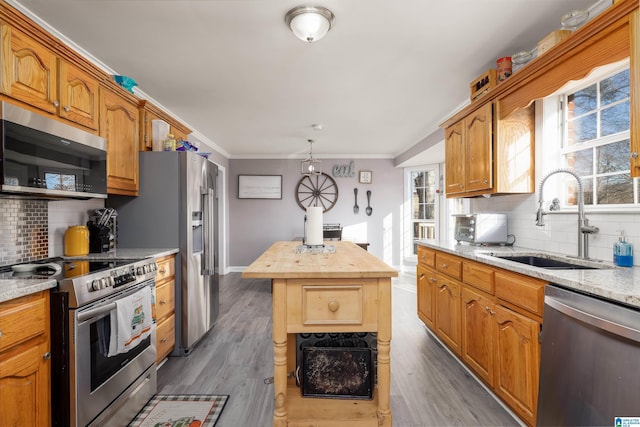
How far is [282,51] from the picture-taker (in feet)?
7.60

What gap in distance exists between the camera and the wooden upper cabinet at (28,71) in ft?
4.88

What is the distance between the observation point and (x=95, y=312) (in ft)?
4.98

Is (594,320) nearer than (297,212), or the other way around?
(594,320)

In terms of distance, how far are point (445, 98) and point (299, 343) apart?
2.87 metres

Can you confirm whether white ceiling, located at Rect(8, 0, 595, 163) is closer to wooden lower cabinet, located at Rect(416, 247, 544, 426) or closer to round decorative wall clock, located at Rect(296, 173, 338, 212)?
wooden lower cabinet, located at Rect(416, 247, 544, 426)

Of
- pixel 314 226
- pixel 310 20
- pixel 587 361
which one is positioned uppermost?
pixel 310 20

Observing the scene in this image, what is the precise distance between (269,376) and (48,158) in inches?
76.9

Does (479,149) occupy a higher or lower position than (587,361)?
higher

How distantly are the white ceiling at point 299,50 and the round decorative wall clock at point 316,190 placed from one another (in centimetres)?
233

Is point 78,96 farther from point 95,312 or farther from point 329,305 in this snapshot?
point 329,305

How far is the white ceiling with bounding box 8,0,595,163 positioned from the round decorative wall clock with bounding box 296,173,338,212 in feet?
7.63

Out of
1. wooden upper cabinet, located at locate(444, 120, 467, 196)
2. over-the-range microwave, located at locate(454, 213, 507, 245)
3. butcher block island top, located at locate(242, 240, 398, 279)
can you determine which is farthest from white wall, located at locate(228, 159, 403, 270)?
butcher block island top, located at locate(242, 240, 398, 279)

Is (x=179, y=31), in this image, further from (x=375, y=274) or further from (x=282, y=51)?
(x=375, y=274)

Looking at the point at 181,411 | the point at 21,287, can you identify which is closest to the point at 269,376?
the point at 181,411
